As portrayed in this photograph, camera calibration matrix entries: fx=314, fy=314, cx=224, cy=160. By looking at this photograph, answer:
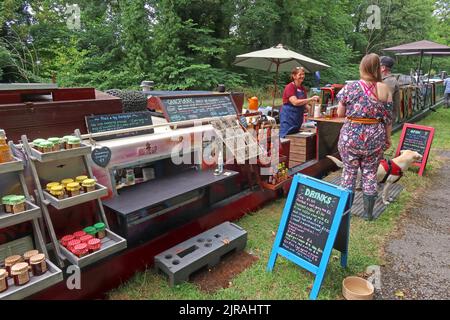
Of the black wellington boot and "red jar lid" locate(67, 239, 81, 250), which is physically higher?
"red jar lid" locate(67, 239, 81, 250)

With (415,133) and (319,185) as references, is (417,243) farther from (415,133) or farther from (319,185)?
(415,133)

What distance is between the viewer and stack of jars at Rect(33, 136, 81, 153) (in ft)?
6.72

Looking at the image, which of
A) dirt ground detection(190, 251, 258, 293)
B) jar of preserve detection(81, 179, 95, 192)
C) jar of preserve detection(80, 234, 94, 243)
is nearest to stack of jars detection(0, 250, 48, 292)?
jar of preserve detection(80, 234, 94, 243)

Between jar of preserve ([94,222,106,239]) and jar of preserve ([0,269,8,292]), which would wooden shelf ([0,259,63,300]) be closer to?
jar of preserve ([0,269,8,292])

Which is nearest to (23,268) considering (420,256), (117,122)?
(117,122)

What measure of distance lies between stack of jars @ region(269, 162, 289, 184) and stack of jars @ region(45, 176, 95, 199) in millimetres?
2424

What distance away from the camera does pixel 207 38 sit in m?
13.9

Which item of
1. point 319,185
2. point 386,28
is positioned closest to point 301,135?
point 319,185

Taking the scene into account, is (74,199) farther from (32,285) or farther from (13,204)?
(32,285)

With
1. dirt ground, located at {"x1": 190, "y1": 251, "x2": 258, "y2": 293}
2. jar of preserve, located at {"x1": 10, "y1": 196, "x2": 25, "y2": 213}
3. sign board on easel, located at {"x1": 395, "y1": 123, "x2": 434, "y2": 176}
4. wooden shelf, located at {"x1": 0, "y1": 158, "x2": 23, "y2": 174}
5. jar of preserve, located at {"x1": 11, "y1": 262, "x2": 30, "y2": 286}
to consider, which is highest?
wooden shelf, located at {"x1": 0, "y1": 158, "x2": 23, "y2": 174}

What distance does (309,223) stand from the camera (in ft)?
8.39

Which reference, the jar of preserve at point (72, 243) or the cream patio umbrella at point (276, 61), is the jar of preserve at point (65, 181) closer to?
the jar of preserve at point (72, 243)

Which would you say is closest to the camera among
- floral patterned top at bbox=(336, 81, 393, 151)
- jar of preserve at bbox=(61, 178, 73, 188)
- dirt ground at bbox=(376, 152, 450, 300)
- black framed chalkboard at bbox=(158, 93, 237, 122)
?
jar of preserve at bbox=(61, 178, 73, 188)

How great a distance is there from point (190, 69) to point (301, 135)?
29.4 feet
